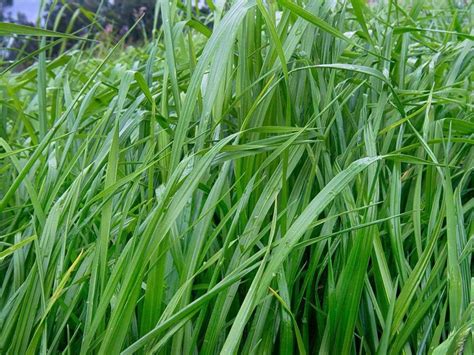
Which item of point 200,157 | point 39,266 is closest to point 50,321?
point 39,266

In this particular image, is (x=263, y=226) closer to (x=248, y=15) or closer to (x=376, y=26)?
(x=248, y=15)

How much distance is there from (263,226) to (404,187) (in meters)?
0.30

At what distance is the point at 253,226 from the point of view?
3.12 feet

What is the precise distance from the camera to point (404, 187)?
1.16m

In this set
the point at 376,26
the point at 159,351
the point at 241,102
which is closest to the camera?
the point at 159,351

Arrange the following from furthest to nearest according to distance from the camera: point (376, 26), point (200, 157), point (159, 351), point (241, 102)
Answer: point (376, 26) < point (241, 102) < point (200, 157) < point (159, 351)

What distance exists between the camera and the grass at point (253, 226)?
0.87m

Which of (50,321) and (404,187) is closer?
(50,321)

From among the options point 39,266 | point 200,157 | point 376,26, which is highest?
point 376,26

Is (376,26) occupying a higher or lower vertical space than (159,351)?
higher

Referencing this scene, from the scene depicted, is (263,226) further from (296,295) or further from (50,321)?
(50,321)

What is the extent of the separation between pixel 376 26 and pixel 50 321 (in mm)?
957

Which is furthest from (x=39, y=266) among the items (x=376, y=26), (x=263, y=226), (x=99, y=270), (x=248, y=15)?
(x=376, y=26)

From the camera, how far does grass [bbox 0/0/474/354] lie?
0.87 meters
